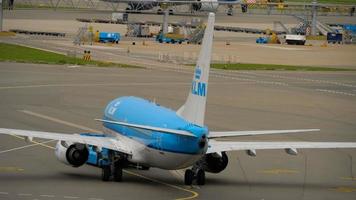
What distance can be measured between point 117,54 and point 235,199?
3618 inches

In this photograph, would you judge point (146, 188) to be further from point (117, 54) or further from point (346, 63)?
point (346, 63)

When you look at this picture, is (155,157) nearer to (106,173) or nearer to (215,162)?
(106,173)

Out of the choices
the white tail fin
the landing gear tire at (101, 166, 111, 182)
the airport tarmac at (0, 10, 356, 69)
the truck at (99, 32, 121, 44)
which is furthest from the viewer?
the truck at (99, 32, 121, 44)

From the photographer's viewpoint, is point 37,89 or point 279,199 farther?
point 37,89

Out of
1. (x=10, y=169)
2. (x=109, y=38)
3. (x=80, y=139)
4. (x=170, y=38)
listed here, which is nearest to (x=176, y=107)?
(x=10, y=169)

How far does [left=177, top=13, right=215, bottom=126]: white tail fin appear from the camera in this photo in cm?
4125

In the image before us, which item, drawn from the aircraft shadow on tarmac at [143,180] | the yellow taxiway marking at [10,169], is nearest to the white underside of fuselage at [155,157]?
the aircraft shadow on tarmac at [143,180]

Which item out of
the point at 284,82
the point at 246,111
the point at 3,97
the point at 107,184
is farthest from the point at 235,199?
the point at 284,82

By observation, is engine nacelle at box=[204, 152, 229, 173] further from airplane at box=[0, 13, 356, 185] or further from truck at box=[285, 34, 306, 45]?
truck at box=[285, 34, 306, 45]

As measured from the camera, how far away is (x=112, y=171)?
1774 inches

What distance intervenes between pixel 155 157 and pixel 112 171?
121 inches

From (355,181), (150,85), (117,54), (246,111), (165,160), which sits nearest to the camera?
(165,160)

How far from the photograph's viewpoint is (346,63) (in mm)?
138625

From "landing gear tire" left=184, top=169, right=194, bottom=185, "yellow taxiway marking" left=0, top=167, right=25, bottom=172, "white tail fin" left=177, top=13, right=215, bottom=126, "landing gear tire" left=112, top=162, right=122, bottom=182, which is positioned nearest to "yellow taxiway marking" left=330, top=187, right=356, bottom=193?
"landing gear tire" left=184, top=169, right=194, bottom=185
